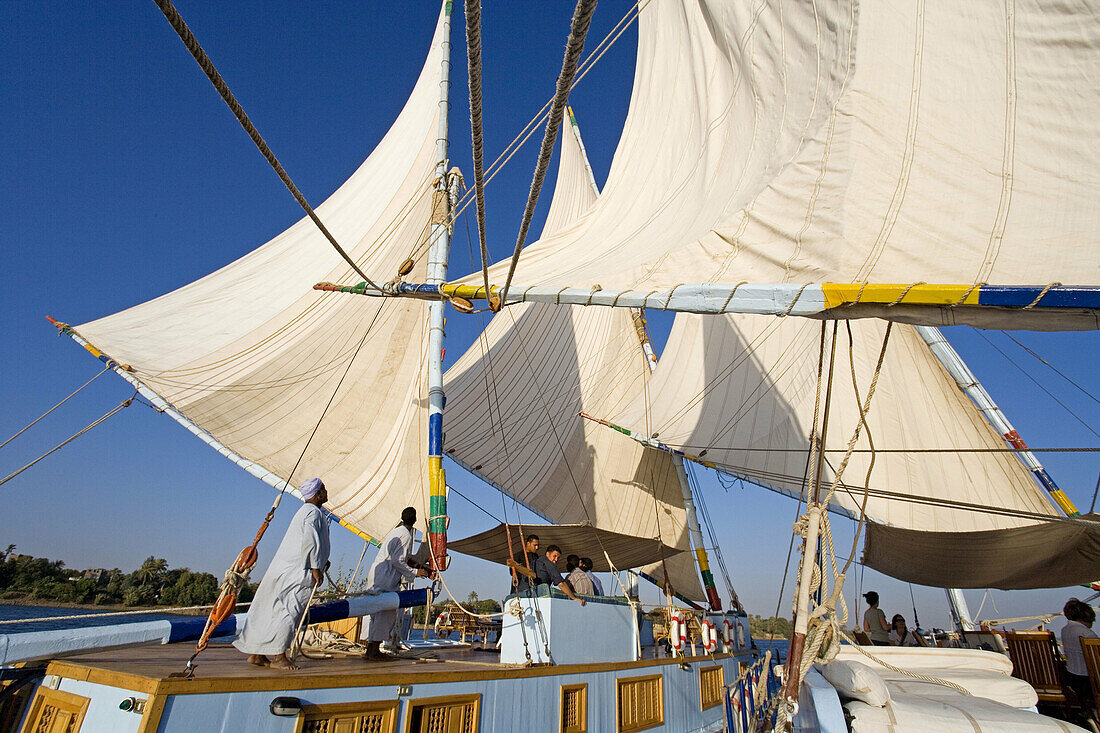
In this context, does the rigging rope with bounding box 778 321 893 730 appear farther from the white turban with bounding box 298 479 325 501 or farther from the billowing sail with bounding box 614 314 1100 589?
the billowing sail with bounding box 614 314 1100 589

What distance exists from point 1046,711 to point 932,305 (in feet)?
20.3

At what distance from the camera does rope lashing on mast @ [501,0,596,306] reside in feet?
5.34

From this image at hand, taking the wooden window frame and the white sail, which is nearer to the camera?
the wooden window frame

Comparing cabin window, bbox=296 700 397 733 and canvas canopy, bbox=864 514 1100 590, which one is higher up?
canvas canopy, bbox=864 514 1100 590

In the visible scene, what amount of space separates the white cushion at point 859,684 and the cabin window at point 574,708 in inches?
86.7

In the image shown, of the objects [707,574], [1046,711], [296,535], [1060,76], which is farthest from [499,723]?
[707,574]

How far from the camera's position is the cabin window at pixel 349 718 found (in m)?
3.08

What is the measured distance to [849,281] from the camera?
435 centimetres

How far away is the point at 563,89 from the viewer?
201cm

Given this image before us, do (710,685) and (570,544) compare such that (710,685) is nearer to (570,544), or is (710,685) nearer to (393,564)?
(570,544)

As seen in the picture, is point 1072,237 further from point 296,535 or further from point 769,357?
point 769,357

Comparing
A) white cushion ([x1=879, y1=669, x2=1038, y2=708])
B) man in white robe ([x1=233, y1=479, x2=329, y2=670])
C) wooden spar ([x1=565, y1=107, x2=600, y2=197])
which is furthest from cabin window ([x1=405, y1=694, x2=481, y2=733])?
wooden spar ([x1=565, y1=107, x2=600, y2=197])

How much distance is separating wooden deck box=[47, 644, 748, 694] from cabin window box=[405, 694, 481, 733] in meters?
0.12

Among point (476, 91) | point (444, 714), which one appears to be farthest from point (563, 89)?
point (444, 714)
